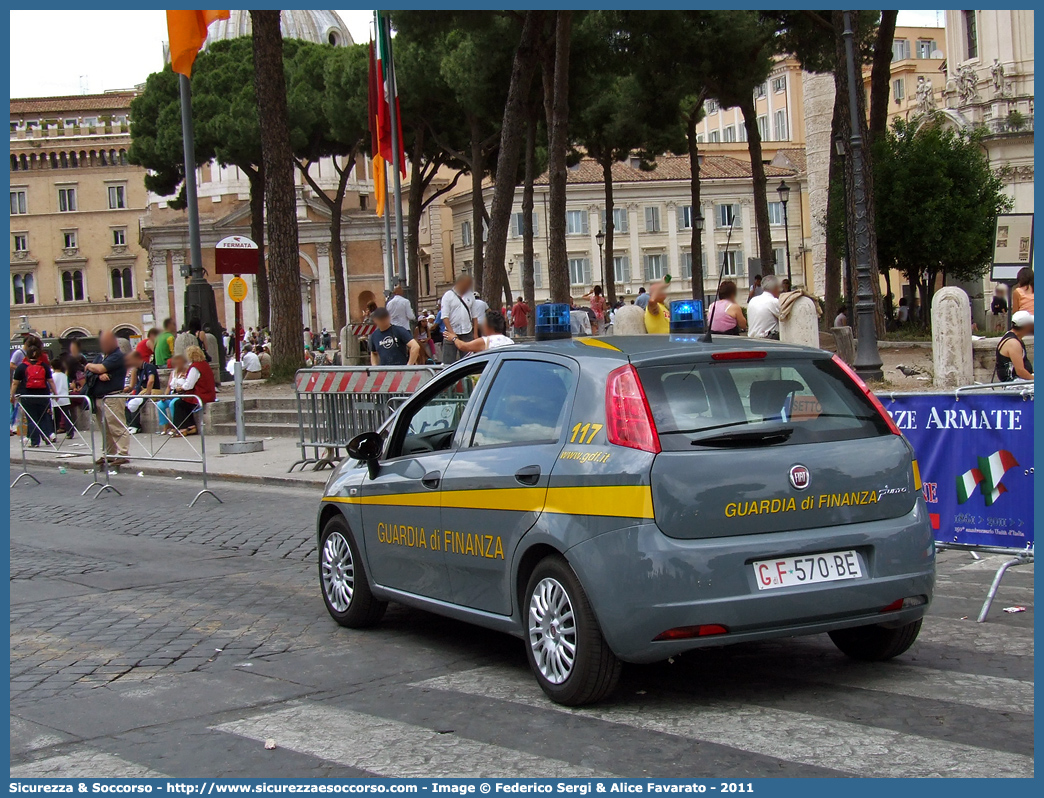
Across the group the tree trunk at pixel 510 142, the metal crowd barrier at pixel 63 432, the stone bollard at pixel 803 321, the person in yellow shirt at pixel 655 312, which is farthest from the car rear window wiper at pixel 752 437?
the tree trunk at pixel 510 142

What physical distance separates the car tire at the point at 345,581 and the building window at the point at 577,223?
79139 millimetres

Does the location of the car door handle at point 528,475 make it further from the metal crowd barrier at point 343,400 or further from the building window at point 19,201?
the building window at point 19,201

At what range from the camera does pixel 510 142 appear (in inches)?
982

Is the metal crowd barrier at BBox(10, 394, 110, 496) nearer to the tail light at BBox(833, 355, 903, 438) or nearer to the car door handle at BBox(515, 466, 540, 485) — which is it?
the car door handle at BBox(515, 466, 540, 485)

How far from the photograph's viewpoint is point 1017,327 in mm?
11789

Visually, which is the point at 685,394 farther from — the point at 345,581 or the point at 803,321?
the point at 803,321

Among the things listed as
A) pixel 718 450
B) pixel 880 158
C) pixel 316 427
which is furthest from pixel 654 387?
pixel 880 158

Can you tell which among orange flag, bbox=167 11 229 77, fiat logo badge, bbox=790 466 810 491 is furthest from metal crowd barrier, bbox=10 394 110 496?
fiat logo badge, bbox=790 466 810 491

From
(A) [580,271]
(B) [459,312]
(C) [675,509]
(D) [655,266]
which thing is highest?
(D) [655,266]

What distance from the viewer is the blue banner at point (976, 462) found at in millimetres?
7335

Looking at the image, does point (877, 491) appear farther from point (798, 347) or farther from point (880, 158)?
point (880, 158)

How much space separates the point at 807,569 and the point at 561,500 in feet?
3.64

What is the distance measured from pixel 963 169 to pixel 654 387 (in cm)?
2889

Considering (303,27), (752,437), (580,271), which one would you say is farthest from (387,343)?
(303,27)
